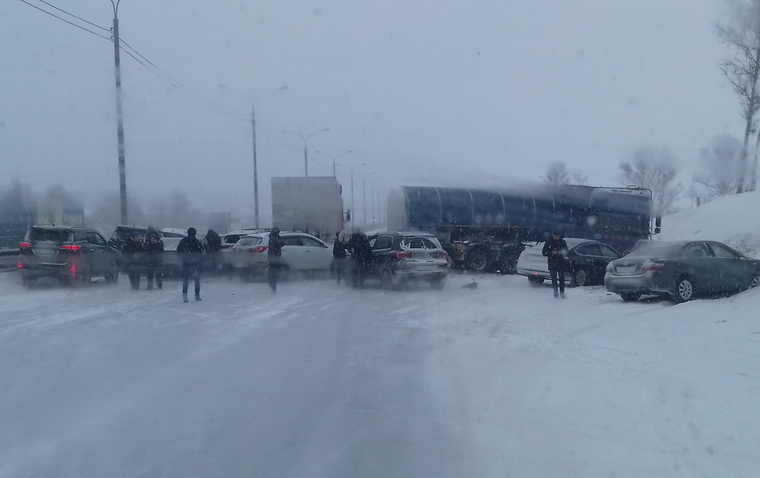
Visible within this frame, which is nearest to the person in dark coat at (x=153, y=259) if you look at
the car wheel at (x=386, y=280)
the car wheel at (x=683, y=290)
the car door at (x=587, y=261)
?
the car wheel at (x=386, y=280)

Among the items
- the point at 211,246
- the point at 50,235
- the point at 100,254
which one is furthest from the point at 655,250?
the point at 50,235

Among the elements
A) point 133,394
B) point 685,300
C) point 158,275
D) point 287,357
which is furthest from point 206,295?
point 685,300

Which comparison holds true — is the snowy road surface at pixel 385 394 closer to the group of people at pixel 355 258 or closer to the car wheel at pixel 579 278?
the car wheel at pixel 579 278

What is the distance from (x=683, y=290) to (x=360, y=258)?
878 centimetres

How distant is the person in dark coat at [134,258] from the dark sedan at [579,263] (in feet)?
34.7

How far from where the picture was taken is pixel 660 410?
604 cm

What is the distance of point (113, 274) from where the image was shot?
1928 cm

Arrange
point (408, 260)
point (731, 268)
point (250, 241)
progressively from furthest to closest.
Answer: point (250, 241)
point (408, 260)
point (731, 268)

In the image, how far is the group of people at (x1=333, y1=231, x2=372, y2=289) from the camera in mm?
18766

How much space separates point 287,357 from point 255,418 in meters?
2.69

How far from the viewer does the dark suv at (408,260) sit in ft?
58.0

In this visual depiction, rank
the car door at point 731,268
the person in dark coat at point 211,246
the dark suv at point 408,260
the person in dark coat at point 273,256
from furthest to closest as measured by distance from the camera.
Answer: the person in dark coat at point 211,246, the dark suv at point 408,260, the person in dark coat at point 273,256, the car door at point 731,268

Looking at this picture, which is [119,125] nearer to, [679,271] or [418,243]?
[418,243]

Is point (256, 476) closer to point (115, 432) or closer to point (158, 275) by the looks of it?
point (115, 432)
